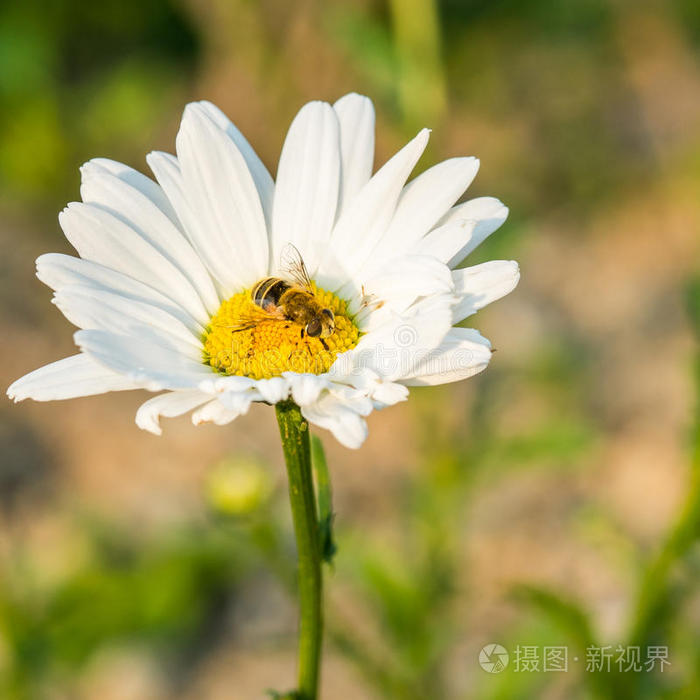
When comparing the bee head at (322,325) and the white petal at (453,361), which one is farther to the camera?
the bee head at (322,325)

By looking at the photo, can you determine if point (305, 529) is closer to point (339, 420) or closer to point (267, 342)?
point (339, 420)

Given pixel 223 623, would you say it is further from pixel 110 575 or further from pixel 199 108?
pixel 199 108

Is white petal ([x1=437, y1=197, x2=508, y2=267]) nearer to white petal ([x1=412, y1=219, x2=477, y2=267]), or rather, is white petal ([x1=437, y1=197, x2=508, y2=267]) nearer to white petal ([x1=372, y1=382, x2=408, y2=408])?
white petal ([x1=412, y1=219, x2=477, y2=267])

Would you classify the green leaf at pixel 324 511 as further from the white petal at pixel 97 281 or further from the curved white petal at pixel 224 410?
the white petal at pixel 97 281

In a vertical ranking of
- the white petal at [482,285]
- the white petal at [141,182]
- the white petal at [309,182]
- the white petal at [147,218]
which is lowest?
the white petal at [482,285]

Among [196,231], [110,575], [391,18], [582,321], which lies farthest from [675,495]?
[391,18]

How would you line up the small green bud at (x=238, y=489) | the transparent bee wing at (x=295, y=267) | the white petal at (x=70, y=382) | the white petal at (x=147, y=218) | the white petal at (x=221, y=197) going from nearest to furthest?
the white petal at (x=70, y=382) → the white petal at (x=147, y=218) → the white petal at (x=221, y=197) → the transparent bee wing at (x=295, y=267) → the small green bud at (x=238, y=489)

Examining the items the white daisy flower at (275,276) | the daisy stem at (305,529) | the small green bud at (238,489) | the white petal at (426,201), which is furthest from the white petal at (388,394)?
the small green bud at (238,489)

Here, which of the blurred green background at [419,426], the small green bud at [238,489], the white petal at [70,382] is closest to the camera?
the white petal at [70,382]

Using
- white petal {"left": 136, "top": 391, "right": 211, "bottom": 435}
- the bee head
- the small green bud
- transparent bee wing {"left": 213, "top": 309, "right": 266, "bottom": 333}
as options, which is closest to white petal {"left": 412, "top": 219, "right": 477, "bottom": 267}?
the bee head
